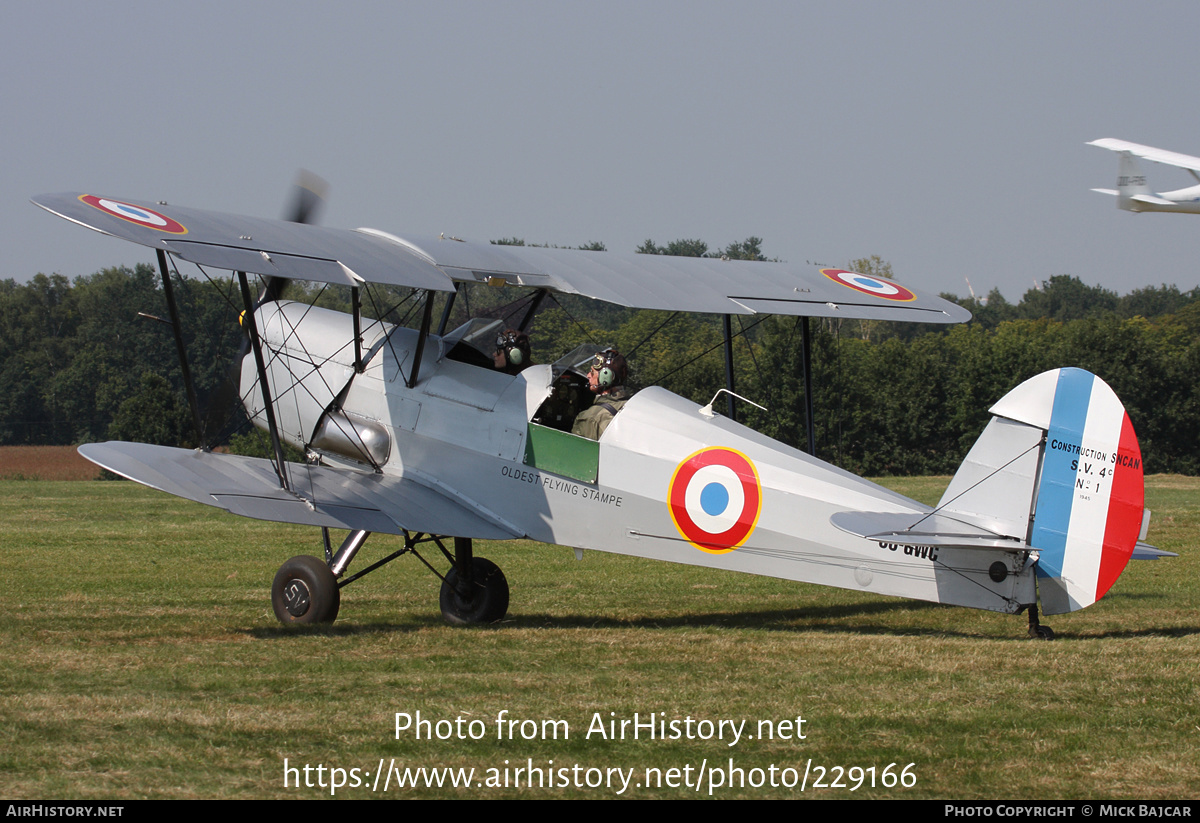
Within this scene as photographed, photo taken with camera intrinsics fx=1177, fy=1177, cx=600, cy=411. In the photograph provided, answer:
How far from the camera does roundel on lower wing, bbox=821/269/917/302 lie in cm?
1022

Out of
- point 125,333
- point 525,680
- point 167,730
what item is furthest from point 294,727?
point 125,333

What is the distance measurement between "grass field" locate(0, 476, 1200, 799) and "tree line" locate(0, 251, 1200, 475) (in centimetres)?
1768

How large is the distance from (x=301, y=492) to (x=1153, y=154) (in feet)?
34.5

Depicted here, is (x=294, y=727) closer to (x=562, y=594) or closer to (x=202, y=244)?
(x=202, y=244)

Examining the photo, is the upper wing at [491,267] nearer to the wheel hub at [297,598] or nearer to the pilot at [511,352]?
the pilot at [511,352]

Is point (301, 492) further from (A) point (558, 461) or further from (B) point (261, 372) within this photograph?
(A) point (558, 461)

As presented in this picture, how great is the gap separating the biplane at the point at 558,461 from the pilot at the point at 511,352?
7 centimetres

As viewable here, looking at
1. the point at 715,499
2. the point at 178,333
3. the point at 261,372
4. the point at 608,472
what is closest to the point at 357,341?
the point at 178,333

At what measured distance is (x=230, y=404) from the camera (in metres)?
9.62

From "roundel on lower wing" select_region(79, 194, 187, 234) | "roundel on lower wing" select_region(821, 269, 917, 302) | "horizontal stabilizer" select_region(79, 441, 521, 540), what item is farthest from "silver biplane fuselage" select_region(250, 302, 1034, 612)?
"roundel on lower wing" select_region(821, 269, 917, 302)

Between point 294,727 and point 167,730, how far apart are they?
55 cm

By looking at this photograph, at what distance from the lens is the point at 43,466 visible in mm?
35812

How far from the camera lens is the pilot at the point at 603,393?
26.1ft
